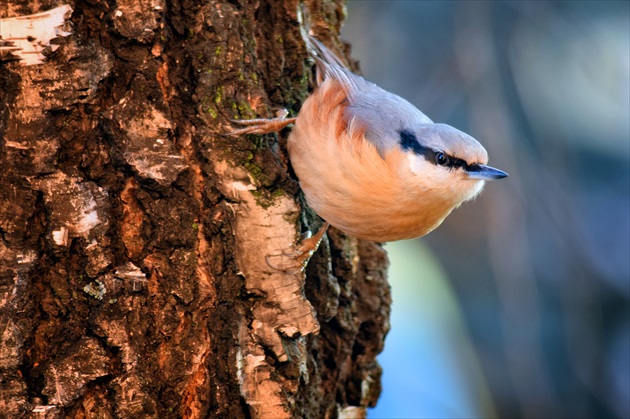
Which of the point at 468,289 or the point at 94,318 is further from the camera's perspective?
the point at 468,289

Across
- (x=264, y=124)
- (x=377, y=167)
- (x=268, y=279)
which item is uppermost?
(x=264, y=124)

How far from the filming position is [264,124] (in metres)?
2.00

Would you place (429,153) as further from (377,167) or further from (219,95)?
(219,95)

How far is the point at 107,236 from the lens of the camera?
172 cm

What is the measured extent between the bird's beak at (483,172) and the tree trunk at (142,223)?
1.87 ft

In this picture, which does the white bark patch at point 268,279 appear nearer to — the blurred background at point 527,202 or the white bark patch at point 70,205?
the white bark patch at point 70,205

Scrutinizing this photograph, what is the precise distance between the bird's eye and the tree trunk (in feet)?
1.60

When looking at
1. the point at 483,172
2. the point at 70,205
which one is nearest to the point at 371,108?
the point at 483,172

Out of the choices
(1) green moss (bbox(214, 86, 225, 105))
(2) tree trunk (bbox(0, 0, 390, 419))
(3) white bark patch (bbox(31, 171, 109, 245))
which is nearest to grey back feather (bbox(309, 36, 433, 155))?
(2) tree trunk (bbox(0, 0, 390, 419))

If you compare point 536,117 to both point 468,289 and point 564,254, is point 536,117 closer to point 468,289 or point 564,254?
point 564,254

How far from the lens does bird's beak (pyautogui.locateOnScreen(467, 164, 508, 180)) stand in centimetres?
215

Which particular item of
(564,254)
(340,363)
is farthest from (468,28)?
(340,363)

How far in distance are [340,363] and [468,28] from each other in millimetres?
1528

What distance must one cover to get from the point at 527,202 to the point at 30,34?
2.09 m
